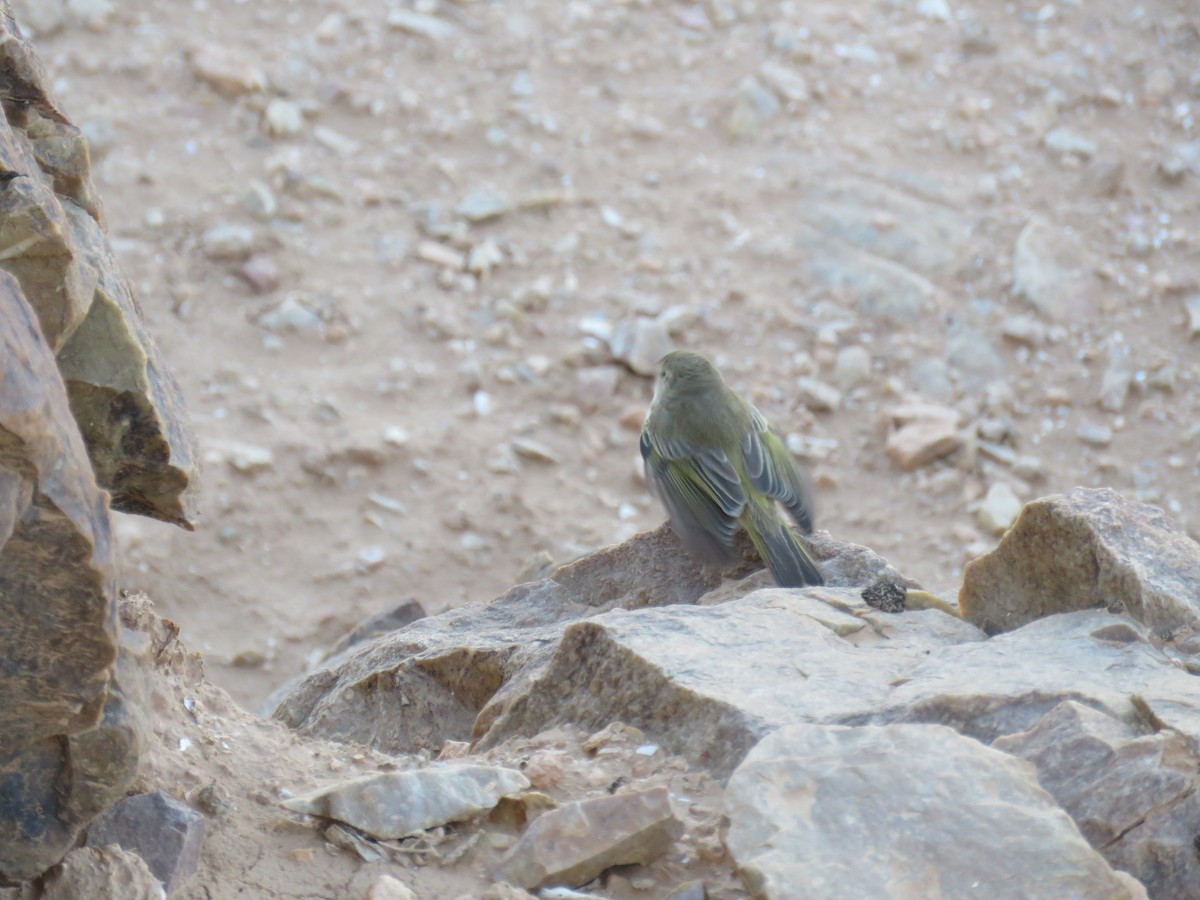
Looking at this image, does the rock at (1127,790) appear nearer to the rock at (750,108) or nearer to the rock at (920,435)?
the rock at (920,435)

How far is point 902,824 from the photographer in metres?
2.48

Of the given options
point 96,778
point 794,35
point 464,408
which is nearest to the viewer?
point 96,778

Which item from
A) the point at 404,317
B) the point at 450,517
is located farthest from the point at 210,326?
the point at 450,517

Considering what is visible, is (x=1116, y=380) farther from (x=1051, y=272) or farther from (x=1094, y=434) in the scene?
(x=1051, y=272)

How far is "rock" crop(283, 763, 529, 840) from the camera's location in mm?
2791

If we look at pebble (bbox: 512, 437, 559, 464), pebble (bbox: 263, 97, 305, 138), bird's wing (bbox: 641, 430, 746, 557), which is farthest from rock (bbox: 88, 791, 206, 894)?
pebble (bbox: 263, 97, 305, 138)

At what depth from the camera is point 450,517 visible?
717 cm

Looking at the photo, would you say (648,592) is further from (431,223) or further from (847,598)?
(431,223)

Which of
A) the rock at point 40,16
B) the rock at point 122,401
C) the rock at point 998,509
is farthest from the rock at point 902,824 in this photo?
the rock at point 40,16

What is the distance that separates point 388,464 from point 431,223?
6.56 ft

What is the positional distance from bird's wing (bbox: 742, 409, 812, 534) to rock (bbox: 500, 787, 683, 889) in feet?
8.55

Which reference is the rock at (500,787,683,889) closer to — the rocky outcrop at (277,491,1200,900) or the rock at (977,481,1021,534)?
the rocky outcrop at (277,491,1200,900)

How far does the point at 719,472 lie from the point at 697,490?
122 mm

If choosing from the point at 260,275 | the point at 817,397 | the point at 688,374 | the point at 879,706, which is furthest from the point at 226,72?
the point at 879,706
